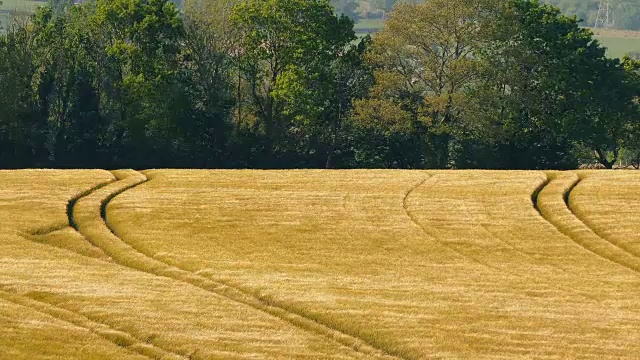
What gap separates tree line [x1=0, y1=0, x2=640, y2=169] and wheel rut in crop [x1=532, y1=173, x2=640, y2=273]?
4268cm

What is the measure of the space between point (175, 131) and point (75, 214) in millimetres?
57284

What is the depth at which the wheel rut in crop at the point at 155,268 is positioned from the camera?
45.9 m

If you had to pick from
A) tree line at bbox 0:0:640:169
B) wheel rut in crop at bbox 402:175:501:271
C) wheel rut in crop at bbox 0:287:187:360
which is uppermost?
tree line at bbox 0:0:640:169

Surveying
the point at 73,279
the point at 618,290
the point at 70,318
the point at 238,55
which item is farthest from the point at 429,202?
→ the point at 238,55

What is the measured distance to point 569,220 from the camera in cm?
7081

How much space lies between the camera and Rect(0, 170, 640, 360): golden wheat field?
44.8 m

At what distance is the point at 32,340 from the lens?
4256cm

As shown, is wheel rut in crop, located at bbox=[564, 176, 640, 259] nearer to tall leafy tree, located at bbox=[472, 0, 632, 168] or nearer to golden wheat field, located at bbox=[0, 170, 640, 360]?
golden wheat field, located at bbox=[0, 170, 640, 360]

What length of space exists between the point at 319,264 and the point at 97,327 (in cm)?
1711

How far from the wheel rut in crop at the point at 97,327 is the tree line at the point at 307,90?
77.7m

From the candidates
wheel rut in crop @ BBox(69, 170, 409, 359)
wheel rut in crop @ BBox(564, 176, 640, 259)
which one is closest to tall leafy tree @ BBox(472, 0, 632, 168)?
wheel rut in crop @ BBox(564, 176, 640, 259)

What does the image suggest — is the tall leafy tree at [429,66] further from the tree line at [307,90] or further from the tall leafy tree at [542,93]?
the tall leafy tree at [542,93]

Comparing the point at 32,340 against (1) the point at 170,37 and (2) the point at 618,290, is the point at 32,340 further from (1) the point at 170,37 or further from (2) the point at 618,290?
(1) the point at 170,37

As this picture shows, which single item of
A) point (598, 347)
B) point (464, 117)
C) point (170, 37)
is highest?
point (170, 37)
